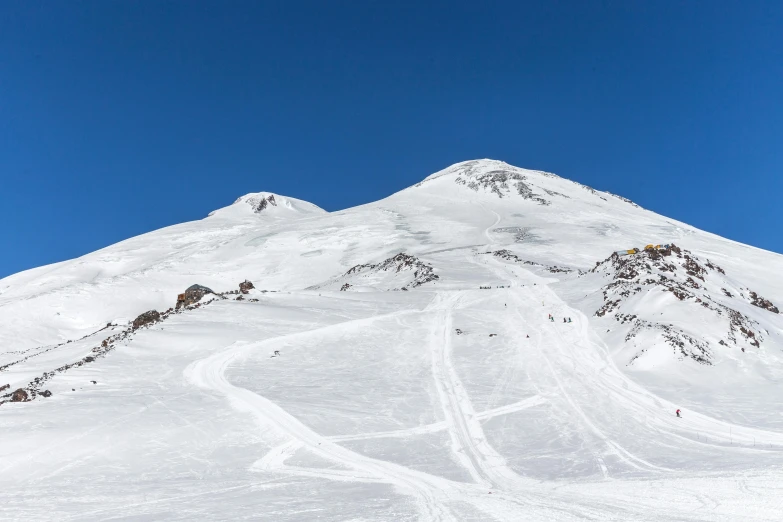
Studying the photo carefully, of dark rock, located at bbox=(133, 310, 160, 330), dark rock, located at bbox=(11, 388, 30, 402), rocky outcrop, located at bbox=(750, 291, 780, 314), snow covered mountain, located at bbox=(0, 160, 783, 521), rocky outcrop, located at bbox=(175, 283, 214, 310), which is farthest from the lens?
rocky outcrop, located at bbox=(175, 283, 214, 310)

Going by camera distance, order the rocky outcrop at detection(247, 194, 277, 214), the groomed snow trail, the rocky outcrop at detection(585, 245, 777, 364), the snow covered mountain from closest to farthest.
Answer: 1. the snow covered mountain
2. the groomed snow trail
3. the rocky outcrop at detection(585, 245, 777, 364)
4. the rocky outcrop at detection(247, 194, 277, 214)

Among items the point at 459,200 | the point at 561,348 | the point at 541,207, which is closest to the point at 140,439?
the point at 561,348

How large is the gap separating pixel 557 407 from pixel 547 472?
5631 mm

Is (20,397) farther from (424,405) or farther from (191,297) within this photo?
(191,297)

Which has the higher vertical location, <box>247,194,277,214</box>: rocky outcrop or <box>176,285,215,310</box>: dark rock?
<box>247,194,277,214</box>: rocky outcrop

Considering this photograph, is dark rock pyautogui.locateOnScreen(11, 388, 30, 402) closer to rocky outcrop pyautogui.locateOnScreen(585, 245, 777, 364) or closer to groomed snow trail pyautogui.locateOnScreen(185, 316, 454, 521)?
groomed snow trail pyautogui.locateOnScreen(185, 316, 454, 521)

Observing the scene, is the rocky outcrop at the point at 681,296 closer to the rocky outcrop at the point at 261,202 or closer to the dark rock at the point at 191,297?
the dark rock at the point at 191,297

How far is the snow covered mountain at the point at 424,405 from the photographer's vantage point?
10.5 m

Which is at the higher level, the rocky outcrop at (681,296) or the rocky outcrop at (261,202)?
the rocky outcrop at (261,202)

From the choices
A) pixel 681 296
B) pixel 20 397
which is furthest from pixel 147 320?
pixel 681 296

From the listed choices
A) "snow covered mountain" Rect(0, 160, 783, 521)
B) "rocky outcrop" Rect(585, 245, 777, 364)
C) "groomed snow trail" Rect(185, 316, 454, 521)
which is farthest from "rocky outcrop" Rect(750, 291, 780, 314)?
"groomed snow trail" Rect(185, 316, 454, 521)

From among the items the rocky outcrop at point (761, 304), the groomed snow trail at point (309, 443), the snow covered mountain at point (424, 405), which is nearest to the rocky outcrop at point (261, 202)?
the snow covered mountain at point (424, 405)

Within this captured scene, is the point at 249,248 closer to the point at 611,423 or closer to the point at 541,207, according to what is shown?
the point at 541,207

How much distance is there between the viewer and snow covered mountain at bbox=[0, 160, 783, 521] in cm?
1053
